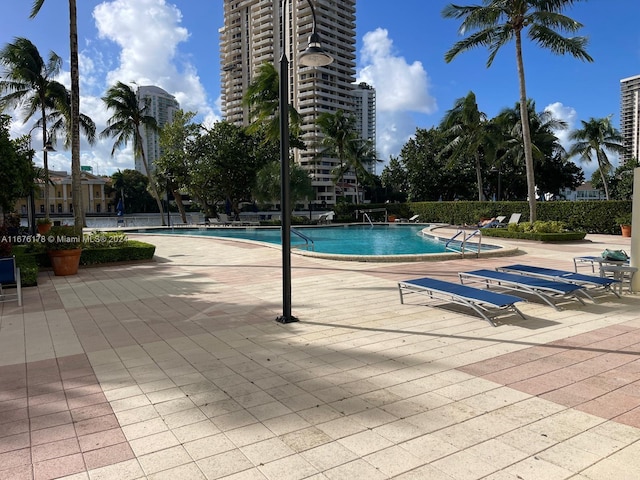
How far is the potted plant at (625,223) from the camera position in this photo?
19.8 metres

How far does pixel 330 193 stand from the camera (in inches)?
3762

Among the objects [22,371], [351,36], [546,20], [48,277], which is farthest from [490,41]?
[351,36]

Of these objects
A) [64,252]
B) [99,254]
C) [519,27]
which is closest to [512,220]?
[519,27]

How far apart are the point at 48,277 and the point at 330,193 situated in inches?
3389

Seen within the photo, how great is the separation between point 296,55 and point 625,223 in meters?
88.0

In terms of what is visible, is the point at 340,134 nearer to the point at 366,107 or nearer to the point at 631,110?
the point at 631,110

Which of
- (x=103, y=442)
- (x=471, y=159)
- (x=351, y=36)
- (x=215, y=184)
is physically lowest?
(x=103, y=442)

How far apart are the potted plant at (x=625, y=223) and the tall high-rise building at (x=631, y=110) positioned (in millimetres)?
42550

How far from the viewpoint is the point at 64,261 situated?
10.8m

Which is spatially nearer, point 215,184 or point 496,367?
point 496,367

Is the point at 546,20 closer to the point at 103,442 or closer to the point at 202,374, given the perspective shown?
the point at 202,374

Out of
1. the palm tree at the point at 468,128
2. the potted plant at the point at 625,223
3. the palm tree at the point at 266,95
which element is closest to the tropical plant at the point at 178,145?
the palm tree at the point at 266,95

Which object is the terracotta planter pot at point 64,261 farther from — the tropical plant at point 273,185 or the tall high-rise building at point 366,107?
the tall high-rise building at point 366,107

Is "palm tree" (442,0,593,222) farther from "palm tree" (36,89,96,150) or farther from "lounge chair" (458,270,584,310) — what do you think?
"palm tree" (36,89,96,150)
